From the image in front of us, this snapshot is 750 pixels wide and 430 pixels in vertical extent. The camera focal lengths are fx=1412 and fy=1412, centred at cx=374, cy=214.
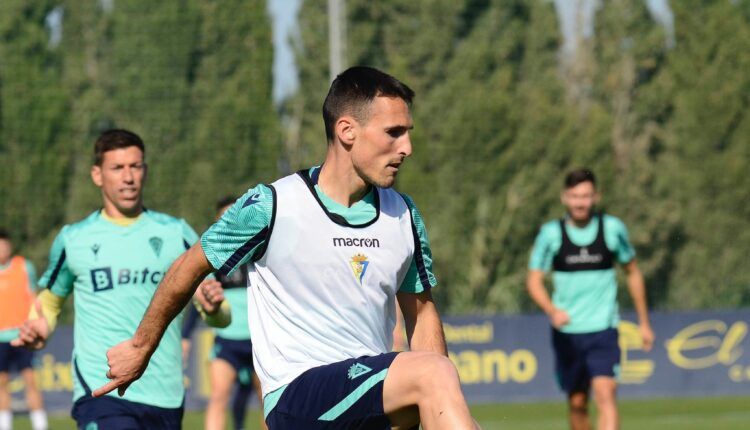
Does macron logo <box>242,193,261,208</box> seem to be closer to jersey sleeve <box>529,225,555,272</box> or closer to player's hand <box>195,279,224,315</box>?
player's hand <box>195,279,224,315</box>

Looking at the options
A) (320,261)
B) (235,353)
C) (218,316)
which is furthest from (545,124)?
(320,261)

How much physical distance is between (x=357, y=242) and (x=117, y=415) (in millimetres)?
2371

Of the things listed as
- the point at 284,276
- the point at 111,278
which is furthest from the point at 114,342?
the point at 284,276

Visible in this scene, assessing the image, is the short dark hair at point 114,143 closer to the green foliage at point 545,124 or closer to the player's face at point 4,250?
the player's face at point 4,250

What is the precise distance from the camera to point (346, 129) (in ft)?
17.8

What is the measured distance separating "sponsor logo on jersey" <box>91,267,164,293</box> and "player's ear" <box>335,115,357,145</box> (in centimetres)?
241

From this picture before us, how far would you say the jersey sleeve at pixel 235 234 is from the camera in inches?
208

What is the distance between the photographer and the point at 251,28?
30875 millimetres

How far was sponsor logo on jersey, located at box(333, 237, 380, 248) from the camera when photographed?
537 cm

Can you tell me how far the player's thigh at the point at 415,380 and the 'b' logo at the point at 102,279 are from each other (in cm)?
288

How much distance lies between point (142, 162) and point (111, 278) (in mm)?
708

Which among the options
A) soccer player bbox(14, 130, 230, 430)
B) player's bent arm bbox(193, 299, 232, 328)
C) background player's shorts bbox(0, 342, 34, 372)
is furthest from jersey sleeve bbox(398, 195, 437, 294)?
background player's shorts bbox(0, 342, 34, 372)

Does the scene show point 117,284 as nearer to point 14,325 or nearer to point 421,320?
point 421,320

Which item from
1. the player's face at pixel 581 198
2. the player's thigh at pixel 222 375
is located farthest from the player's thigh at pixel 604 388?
the player's thigh at pixel 222 375
